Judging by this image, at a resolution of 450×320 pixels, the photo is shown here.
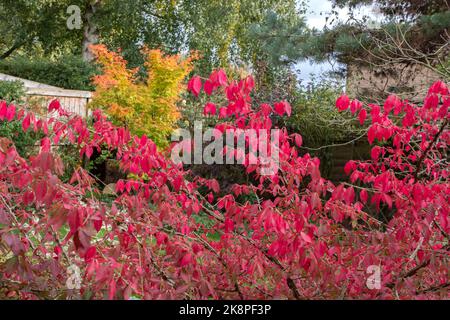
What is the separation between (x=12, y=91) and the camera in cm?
Answer: 886

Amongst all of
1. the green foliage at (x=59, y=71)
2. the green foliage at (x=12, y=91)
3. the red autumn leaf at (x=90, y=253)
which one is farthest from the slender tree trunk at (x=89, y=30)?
the red autumn leaf at (x=90, y=253)

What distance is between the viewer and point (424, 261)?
93.8 inches

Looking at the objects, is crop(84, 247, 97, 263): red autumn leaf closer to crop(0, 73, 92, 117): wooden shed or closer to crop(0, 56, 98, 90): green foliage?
crop(0, 73, 92, 117): wooden shed

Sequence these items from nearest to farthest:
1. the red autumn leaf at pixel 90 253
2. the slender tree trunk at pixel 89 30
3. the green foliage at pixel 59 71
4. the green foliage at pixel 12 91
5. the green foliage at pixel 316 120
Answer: the red autumn leaf at pixel 90 253 → the green foliage at pixel 316 120 → the green foliage at pixel 12 91 → the green foliage at pixel 59 71 → the slender tree trunk at pixel 89 30

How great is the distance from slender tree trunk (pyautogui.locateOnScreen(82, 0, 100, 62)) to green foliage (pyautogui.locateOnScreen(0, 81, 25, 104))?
7.37 metres

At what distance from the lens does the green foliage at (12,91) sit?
28.6 ft

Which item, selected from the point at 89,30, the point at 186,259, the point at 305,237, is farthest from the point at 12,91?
the point at 89,30

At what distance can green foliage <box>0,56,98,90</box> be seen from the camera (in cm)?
1437

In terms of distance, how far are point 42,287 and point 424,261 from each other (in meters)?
1.56

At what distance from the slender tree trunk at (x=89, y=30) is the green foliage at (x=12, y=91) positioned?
290 inches

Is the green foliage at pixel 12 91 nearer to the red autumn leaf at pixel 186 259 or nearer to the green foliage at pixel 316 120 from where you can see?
the green foliage at pixel 316 120

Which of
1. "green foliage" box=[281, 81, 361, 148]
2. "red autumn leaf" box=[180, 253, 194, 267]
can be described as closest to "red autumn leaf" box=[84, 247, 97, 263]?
"red autumn leaf" box=[180, 253, 194, 267]
